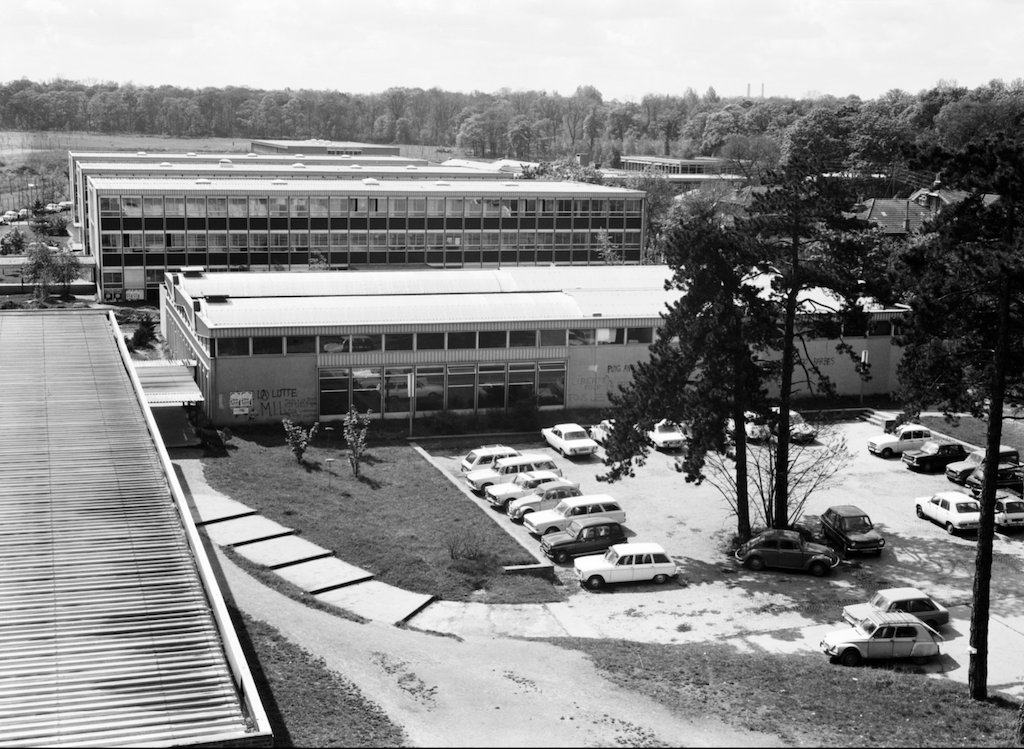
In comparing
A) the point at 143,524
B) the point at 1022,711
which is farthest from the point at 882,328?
the point at 143,524

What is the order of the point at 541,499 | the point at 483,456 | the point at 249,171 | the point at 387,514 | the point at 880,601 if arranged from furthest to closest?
the point at 249,171, the point at 483,456, the point at 541,499, the point at 387,514, the point at 880,601

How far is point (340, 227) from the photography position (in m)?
67.4

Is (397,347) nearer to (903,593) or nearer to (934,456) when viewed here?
(934,456)

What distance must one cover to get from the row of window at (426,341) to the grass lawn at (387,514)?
3141mm

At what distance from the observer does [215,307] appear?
138 feet

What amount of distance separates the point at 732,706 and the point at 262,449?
870 inches

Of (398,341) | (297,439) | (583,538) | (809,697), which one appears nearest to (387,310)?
(398,341)

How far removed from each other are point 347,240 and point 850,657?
4901 cm

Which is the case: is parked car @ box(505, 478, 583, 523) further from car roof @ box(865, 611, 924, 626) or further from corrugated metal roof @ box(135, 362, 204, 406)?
corrugated metal roof @ box(135, 362, 204, 406)

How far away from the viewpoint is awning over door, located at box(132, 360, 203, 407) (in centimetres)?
3794

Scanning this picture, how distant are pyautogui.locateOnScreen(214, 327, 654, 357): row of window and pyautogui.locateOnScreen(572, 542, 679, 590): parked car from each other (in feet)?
50.7

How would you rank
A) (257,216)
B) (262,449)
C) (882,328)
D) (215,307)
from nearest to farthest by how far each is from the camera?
(262,449) → (215,307) → (882,328) → (257,216)

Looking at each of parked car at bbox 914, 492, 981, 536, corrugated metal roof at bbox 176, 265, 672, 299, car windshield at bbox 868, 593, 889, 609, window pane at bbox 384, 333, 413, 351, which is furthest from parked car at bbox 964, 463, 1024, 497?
window pane at bbox 384, 333, 413, 351

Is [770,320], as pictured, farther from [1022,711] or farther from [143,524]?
[143,524]
